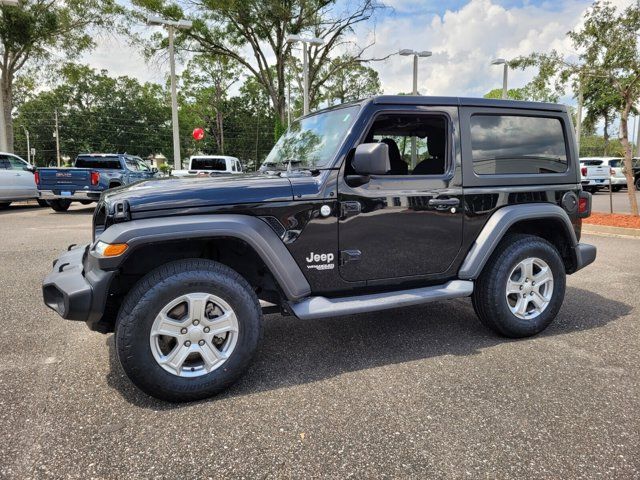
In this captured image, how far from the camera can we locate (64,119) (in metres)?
56.7

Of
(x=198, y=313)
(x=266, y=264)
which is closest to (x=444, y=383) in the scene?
(x=266, y=264)

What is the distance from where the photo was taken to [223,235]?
265cm

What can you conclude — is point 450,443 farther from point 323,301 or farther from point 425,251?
point 425,251

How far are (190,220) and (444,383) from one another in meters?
1.89

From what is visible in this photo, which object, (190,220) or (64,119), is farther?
(64,119)

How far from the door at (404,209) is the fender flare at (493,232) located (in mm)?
137

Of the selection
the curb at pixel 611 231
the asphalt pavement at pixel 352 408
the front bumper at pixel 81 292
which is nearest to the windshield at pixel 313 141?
the asphalt pavement at pixel 352 408

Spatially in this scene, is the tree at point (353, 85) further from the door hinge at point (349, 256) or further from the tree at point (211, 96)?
the door hinge at point (349, 256)

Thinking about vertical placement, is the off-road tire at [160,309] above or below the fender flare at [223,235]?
below

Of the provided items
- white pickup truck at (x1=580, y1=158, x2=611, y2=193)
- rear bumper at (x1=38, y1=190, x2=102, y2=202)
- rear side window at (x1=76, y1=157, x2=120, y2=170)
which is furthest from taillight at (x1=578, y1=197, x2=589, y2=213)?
white pickup truck at (x1=580, y1=158, x2=611, y2=193)

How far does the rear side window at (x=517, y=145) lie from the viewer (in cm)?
349

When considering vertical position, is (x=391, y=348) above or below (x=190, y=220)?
below

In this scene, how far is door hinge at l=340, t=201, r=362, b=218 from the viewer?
3014mm

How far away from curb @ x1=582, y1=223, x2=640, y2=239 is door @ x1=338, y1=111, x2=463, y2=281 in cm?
721
